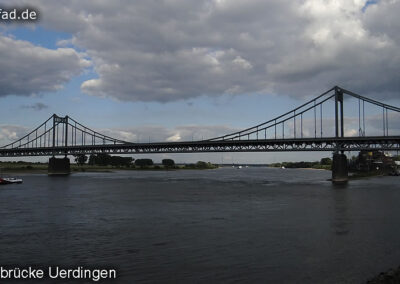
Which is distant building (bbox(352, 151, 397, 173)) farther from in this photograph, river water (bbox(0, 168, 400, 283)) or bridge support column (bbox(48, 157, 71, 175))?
river water (bbox(0, 168, 400, 283))

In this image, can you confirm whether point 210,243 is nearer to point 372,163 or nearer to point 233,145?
point 233,145

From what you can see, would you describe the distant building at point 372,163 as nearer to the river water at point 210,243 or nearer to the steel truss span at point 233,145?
A: the steel truss span at point 233,145

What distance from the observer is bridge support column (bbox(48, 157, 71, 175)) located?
108000 mm

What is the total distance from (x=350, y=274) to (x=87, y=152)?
10108cm

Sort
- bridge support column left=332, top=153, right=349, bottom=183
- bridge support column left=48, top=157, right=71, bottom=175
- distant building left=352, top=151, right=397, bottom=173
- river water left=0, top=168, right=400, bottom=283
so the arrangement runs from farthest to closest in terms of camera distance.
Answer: distant building left=352, top=151, right=397, bottom=173 < bridge support column left=48, top=157, right=71, bottom=175 < bridge support column left=332, top=153, right=349, bottom=183 < river water left=0, top=168, right=400, bottom=283

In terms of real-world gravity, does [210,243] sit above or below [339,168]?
below

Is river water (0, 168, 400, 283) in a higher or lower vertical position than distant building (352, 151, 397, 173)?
lower

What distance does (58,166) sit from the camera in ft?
358

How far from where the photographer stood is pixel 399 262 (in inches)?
553

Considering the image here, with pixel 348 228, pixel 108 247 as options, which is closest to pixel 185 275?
pixel 108 247

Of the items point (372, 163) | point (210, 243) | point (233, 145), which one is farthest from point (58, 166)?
point (210, 243)

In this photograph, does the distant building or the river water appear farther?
the distant building

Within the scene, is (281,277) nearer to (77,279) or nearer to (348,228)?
(77,279)

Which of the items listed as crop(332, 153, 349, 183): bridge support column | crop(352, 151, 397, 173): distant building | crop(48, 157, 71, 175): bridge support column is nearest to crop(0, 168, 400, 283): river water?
crop(332, 153, 349, 183): bridge support column
